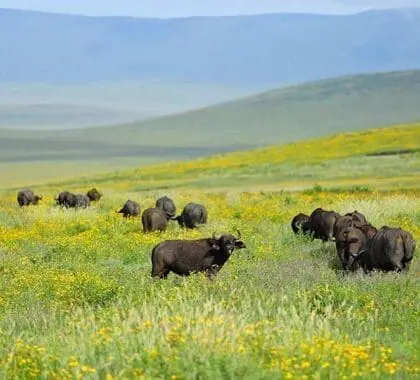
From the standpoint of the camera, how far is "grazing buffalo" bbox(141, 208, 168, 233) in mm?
25469

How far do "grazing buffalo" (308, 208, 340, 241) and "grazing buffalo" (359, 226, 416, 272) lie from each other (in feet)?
17.5

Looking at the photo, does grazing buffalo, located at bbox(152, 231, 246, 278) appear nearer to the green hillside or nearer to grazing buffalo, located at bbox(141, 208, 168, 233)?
grazing buffalo, located at bbox(141, 208, 168, 233)

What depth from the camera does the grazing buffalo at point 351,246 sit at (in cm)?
1783

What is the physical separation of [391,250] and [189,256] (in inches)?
141

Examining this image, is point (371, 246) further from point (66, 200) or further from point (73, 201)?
point (66, 200)

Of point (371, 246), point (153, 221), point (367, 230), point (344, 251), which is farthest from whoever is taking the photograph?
point (153, 221)

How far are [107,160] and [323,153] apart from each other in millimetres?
64026

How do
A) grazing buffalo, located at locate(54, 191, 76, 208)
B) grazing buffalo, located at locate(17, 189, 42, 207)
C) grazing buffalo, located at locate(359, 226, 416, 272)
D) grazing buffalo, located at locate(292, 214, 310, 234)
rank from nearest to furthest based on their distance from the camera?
1. grazing buffalo, located at locate(359, 226, 416, 272)
2. grazing buffalo, located at locate(292, 214, 310, 234)
3. grazing buffalo, located at locate(54, 191, 76, 208)
4. grazing buffalo, located at locate(17, 189, 42, 207)

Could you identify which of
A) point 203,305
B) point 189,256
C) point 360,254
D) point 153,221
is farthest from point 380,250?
point 153,221

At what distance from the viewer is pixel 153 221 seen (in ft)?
83.6

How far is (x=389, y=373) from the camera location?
28.6 feet

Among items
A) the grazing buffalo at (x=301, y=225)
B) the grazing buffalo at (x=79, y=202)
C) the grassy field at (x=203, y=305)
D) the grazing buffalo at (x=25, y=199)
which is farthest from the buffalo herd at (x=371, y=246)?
the grazing buffalo at (x=25, y=199)

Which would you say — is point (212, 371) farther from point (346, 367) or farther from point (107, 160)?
point (107, 160)

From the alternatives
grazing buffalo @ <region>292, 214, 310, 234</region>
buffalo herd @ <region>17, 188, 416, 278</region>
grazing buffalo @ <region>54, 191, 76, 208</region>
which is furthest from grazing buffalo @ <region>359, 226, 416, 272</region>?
grazing buffalo @ <region>54, 191, 76, 208</region>
